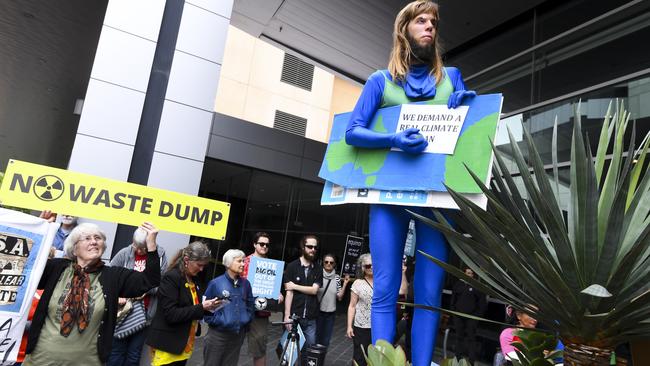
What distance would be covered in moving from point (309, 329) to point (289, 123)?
465 inches

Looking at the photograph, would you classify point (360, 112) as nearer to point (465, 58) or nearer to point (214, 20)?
point (214, 20)

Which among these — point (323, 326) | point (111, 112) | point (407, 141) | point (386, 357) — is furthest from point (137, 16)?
point (386, 357)

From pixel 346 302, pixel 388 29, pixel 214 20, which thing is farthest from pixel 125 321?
pixel 346 302

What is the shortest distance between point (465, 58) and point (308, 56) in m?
3.61

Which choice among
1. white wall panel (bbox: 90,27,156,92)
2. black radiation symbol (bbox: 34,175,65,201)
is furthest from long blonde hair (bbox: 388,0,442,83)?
white wall panel (bbox: 90,27,156,92)

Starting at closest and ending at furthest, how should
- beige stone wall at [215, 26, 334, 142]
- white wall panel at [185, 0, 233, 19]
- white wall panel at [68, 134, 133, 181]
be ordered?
→ 1. white wall panel at [68, 134, 133, 181]
2. white wall panel at [185, 0, 233, 19]
3. beige stone wall at [215, 26, 334, 142]

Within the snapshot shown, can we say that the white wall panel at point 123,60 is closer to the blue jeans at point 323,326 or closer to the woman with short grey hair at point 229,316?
the woman with short grey hair at point 229,316

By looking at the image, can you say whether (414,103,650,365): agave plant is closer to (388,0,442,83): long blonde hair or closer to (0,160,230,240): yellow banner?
(388,0,442,83): long blonde hair

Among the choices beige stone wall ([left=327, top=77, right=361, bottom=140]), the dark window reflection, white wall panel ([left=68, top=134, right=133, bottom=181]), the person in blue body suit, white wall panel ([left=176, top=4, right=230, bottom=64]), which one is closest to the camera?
the person in blue body suit

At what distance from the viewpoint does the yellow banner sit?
2.39 metres

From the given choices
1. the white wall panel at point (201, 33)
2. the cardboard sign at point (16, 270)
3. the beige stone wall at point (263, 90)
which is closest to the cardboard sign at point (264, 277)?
the cardboard sign at point (16, 270)

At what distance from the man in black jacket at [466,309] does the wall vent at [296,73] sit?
39.2 feet

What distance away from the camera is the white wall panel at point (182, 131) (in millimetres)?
5977

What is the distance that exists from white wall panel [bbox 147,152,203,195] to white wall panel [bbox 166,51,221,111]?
0.82 m
